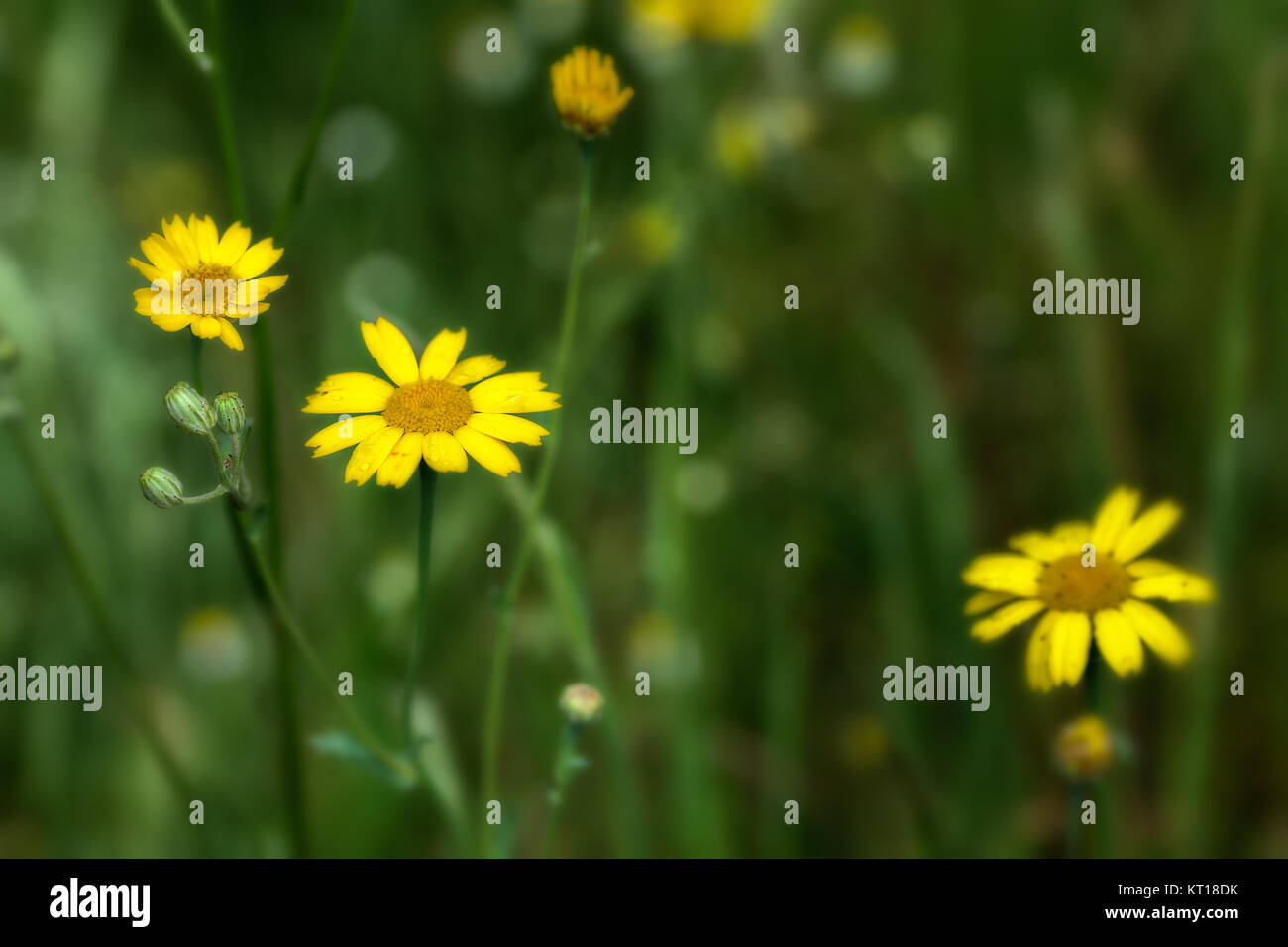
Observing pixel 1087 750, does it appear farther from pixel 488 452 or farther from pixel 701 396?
pixel 701 396

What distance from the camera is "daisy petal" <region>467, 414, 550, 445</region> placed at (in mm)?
1043

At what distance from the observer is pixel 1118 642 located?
3.57ft

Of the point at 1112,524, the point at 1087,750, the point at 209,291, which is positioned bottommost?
the point at 1087,750

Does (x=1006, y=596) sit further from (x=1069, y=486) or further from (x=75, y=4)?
(x=75, y=4)

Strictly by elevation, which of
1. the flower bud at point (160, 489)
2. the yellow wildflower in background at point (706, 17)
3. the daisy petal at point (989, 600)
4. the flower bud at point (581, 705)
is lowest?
the flower bud at point (581, 705)

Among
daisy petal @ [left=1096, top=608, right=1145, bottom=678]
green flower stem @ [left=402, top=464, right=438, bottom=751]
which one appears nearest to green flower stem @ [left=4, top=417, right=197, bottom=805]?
green flower stem @ [left=402, top=464, right=438, bottom=751]

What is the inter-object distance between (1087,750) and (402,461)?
2.36 ft

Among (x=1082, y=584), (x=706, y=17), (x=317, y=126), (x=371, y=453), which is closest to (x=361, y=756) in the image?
(x=371, y=453)

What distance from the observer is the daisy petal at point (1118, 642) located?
42.0 inches

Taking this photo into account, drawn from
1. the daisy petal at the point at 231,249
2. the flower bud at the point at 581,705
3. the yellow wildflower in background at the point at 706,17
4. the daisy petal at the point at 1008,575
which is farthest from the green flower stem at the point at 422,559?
the yellow wildflower in background at the point at 706,17

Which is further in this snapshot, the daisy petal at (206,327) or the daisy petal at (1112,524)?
the daisy petal at (1112,524)

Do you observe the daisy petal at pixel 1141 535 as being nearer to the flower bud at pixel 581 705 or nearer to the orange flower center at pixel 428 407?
the flower bud at pixel 581 705

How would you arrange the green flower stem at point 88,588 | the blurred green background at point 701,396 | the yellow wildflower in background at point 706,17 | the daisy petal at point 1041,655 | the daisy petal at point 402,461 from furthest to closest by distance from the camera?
the yellow wildflower in background at point 706,17 < the blurred green background at point 701,396 < the green flower stem at point 88,588 < the daisy petal at point 1041,655 < the daisy petal at point 402,461

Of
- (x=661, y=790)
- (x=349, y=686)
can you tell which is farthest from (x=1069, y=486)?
(x=349, y=686)
